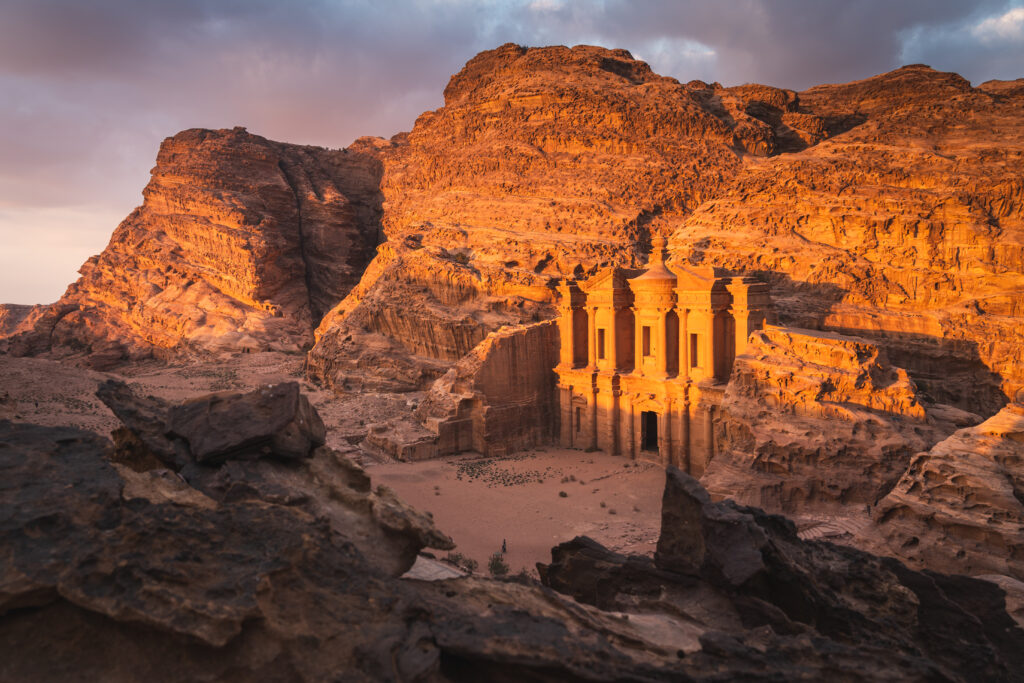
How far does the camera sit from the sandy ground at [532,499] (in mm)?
16469

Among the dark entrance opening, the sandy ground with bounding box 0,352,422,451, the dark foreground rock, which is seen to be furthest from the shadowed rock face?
the dark foreground rock

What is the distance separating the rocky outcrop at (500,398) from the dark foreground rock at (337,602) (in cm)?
1842

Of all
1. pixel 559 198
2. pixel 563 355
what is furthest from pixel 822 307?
pixel 559 198

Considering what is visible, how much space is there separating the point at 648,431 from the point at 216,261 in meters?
41.6

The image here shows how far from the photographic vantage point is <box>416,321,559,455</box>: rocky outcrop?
26.0 meters

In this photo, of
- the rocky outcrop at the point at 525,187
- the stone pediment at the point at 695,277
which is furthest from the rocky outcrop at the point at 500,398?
the rocky outcrop at the point at 525,187

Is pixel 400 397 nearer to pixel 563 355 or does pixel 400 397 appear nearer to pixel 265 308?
pixel 563 355

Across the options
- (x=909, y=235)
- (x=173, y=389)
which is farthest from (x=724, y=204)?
(x=173, y=389)

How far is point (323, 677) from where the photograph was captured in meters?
4.47

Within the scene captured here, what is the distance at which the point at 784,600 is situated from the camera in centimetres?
695

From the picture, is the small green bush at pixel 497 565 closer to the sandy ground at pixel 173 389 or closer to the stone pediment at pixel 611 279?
the sandy ground at pixel 173 389

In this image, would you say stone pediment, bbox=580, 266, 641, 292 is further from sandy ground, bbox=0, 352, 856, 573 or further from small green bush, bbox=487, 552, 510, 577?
small green bush, bbox=487, 552, 510, 577

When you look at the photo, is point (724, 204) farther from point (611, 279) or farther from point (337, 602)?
point (337, 602)

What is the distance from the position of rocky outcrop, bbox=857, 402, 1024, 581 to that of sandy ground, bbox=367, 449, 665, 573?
5714 millimetres
